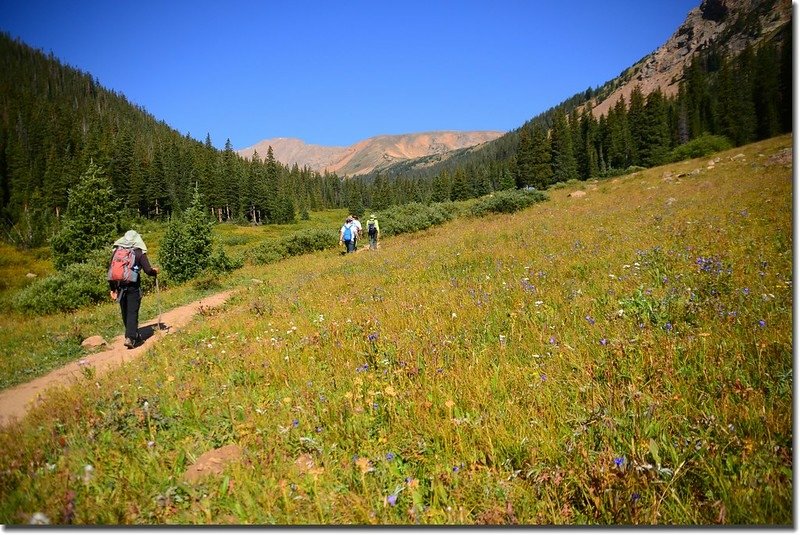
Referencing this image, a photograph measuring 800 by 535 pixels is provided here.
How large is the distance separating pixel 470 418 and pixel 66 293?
19619mm

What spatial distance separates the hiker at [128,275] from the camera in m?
8.05

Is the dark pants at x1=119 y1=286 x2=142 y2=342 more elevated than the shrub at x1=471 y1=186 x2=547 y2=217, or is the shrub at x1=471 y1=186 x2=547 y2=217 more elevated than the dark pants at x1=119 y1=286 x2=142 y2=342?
the shrub at x1=471 y1=186 x2=547 y2=217

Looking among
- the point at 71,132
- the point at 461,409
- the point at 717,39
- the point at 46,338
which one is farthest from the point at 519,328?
the point at 717,39

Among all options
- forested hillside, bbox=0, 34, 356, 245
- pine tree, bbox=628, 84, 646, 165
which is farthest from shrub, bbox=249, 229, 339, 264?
pine tree, bbox=628, 84, 646, 165

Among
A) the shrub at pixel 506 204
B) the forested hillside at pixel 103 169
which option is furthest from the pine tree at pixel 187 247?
the forested hillside at pixel 103 169

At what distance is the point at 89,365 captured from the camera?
732 centimetres

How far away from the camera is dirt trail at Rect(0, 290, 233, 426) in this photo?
560 cm

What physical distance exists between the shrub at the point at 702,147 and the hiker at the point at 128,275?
216 ft

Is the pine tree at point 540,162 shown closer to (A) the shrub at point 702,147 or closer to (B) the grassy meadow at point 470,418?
(A) the shrub at point 702,147

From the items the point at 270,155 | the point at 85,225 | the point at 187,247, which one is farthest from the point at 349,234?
the point at 270,155

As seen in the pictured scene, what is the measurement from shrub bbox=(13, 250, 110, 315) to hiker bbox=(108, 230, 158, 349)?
10468 mm

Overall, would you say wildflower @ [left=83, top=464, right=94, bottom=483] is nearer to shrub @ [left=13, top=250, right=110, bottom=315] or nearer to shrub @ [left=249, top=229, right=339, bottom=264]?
shrub @ [left=13, top=250, right=110, bottom=315]

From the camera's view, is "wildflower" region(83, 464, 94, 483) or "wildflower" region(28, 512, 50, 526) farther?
"wildflower" region(83, 464, 94, 483)

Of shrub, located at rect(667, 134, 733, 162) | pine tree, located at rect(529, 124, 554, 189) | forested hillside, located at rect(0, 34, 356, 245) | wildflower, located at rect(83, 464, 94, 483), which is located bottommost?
wildflower, located at rect(83, 464, 94, 483)
